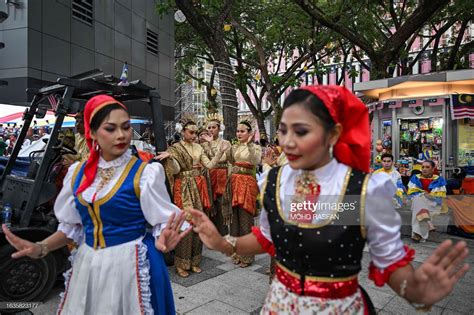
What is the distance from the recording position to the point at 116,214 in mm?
2010

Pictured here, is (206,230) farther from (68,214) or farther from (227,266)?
(227,266)

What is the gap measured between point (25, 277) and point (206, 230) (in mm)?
2665

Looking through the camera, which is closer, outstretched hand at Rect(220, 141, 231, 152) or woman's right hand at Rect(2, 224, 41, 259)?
woman's right hand at Rect(2, 224, 41, 259)

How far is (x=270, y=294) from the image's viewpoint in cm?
165

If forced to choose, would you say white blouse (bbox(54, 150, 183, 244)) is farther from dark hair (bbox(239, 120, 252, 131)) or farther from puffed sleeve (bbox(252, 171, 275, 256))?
dark hair (bbox(239, 120, 252, 131))

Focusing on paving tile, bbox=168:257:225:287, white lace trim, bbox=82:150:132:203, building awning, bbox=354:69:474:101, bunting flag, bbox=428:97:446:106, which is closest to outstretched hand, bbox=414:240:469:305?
white lace trim, bbox=82:150:132:203

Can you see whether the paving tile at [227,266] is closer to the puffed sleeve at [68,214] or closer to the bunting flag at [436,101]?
the puffed sleeve at [68,214]

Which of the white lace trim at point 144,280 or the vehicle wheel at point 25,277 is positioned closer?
the white lace trim at point 144,280

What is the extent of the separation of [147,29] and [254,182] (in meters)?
12.9

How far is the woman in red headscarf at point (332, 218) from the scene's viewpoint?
1.40 meters

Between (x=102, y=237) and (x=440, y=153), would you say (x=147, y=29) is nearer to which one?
(x=440, y=153)

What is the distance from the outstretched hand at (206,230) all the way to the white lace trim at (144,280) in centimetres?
52

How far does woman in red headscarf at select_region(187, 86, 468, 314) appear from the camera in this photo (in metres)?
1.40

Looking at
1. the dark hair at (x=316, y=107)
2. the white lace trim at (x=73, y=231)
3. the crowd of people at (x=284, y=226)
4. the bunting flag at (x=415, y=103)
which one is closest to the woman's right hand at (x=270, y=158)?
the crowd of people at (x=284, y=226)
